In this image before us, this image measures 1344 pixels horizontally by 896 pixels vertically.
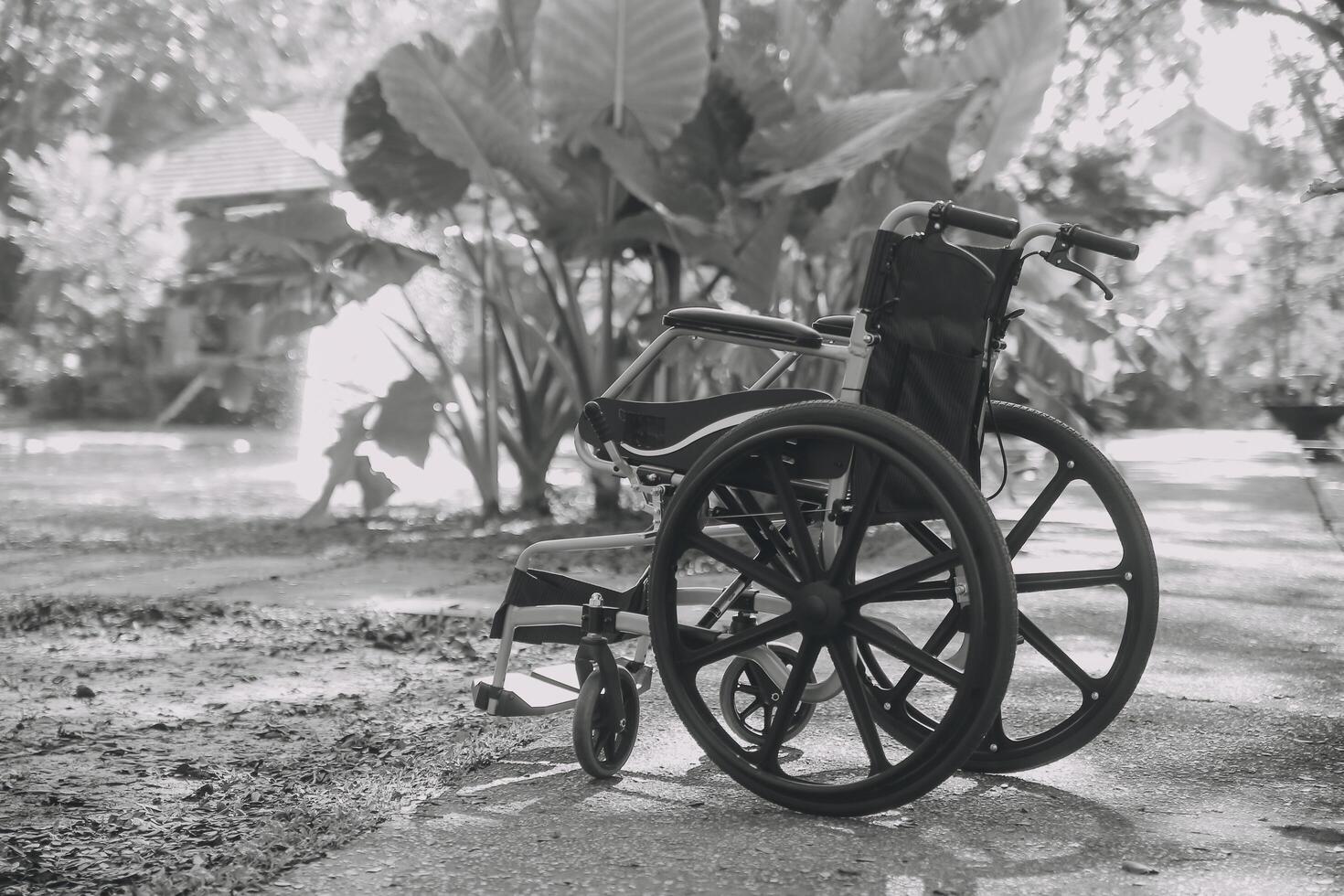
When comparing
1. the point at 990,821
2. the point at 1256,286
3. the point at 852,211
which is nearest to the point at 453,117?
the point at 852,211

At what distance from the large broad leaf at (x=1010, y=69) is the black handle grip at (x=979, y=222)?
12.9ft

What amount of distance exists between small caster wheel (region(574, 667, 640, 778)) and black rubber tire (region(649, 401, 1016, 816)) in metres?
0.16

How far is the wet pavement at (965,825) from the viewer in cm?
178

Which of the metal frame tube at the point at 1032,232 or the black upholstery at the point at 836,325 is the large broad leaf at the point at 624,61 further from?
the metal frame tube at the point at 1032,232

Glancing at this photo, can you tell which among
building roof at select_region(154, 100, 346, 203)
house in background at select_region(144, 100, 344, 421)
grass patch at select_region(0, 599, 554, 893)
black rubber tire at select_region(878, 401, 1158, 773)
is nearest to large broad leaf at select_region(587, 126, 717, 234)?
grass patch at select_region(0, 599, 554, 893)

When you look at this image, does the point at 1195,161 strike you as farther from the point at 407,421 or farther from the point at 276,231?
the point at 276,231

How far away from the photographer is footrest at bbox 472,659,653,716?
2.44 m

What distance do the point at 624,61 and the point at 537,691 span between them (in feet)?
11.0

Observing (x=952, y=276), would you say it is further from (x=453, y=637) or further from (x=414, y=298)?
(x=414, y=298)

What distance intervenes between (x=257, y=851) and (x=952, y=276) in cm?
136

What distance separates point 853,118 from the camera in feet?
16.9

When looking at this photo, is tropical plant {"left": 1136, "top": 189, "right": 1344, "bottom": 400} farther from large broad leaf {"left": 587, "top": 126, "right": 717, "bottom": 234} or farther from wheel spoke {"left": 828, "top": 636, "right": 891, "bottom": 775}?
wheel spoke {"left": 828, "top": 636, "right": 891, "bottom": 775}

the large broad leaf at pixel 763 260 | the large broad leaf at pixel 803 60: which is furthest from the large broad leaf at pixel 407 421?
the large broad leaf at pixel 803 60

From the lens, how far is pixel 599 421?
2.38 metres
